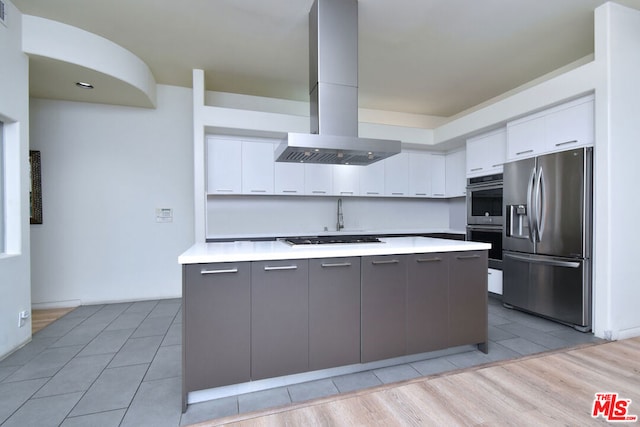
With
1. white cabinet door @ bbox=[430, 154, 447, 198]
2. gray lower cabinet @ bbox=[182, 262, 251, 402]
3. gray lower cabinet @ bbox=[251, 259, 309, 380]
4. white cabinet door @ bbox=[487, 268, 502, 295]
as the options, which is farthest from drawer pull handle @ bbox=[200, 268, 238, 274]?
white cabinet door @ bbox=[430, 154, 447, 198]

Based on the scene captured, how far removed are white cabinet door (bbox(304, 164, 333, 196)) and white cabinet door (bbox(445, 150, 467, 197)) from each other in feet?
6.80

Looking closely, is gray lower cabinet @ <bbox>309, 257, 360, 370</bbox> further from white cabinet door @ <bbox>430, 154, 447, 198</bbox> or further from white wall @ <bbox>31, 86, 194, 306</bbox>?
white cabinet door @ <bbox>430, 154, 447, 198</bbox>

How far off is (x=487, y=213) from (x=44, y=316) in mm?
5330

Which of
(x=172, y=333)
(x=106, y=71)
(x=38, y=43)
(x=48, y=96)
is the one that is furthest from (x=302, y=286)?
(x=48, y=96)

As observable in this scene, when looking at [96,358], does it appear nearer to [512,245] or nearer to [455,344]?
[455,344]

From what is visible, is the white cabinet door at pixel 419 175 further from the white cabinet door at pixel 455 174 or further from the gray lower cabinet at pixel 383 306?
the gray lower cabinet at pixel 383 306

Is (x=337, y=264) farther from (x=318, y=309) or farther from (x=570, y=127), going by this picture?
(x=570, y=127)

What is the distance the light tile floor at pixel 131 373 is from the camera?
1691 mm

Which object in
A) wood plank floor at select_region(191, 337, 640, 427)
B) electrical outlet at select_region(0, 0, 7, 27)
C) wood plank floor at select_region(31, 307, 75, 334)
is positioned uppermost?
electrical outlet at select_region(0, 0, 7, 27)

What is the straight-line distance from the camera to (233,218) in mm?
4254

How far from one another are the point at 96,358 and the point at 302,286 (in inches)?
71.1

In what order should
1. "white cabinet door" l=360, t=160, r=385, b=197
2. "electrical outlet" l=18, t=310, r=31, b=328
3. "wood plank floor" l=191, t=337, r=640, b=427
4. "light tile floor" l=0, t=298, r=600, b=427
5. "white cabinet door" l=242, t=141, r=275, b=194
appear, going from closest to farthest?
"wood plank floor" l=191, t=337, r=640, b=427 → "light tile floor" l=0, t=298, r=600, b=427 → "electrical outlet" l=18, t=310, r=31, b=328 → "white cabinet door" l=242, t=141, r=275, b=194 → "white cabinet door" l=360, t=160, r=385, b=197

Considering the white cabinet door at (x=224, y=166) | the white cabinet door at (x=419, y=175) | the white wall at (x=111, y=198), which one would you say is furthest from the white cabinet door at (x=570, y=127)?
the white wall at (x=111, y=198)

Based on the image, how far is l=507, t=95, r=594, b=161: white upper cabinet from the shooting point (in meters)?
2.73
